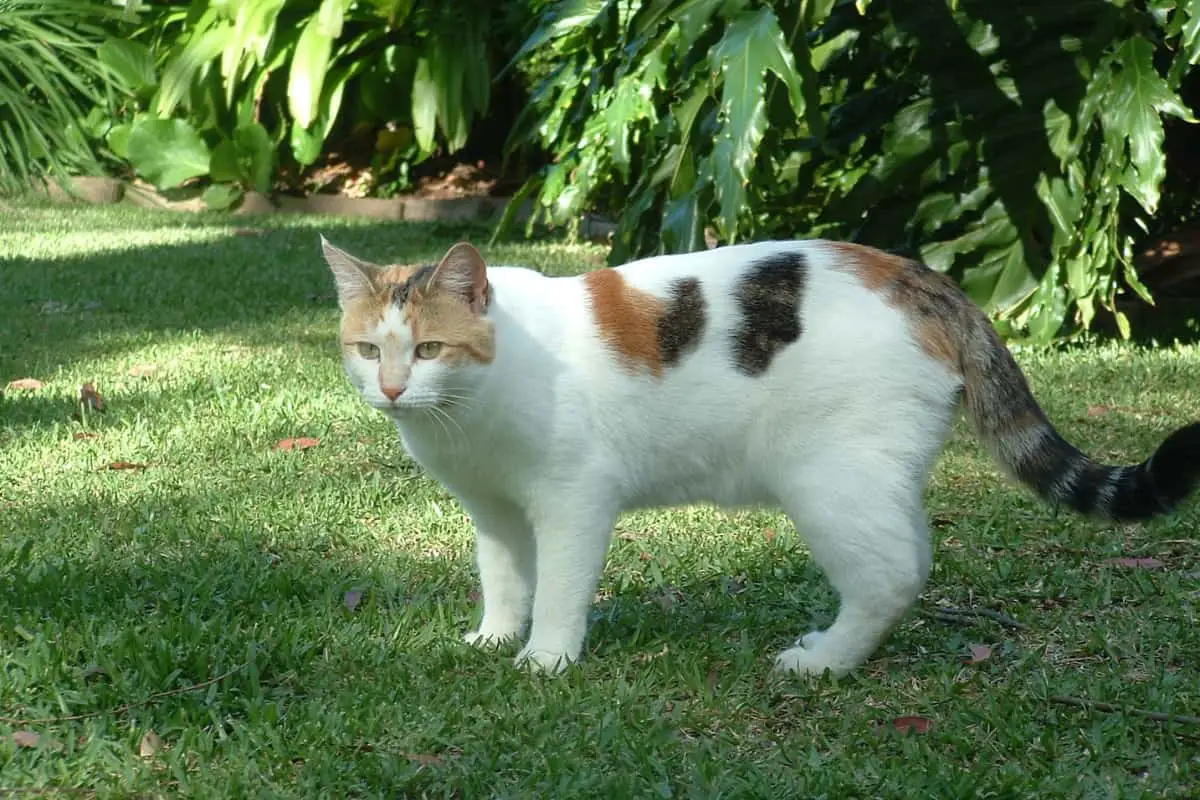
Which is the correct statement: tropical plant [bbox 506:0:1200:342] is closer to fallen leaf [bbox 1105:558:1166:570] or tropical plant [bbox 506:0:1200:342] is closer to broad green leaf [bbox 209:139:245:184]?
fallen leaf [bbox 1105:558:1166:570]

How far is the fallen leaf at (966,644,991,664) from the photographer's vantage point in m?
3.18

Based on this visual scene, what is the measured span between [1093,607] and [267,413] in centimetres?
302

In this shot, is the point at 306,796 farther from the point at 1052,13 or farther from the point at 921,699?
the point at 1052,13

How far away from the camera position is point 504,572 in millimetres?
3277

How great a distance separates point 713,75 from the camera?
5.20m

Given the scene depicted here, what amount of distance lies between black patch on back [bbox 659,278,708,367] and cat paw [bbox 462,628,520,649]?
745 mm

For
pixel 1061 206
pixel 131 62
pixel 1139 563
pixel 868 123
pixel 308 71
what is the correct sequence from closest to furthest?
pixel 1139 563 → pixel 1061 206 → pixel 868 123 → pixel 308 71 → pixel 131 62

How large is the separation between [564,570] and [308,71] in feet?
24.7

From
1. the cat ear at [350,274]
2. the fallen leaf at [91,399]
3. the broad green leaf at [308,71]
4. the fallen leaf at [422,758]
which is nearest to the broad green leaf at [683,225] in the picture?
the fallen leaf at [91,399]

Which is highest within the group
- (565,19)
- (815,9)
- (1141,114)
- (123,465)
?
(815,9)

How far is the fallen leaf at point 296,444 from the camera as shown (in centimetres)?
480

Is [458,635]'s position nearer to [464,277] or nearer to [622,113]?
[464,277]

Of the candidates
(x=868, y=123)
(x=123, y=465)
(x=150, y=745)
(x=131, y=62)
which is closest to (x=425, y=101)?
(x=131, y=62)

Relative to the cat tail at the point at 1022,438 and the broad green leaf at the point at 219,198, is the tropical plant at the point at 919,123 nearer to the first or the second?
the cat tail at the point at 1022,438
